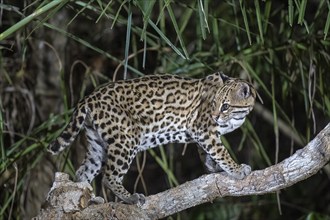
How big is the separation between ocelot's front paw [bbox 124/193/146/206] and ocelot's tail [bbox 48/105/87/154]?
0.29 meters

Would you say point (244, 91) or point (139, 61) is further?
point (139, 61)

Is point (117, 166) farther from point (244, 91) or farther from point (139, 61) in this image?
point (139, 61)

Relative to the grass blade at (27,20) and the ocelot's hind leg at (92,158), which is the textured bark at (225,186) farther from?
the grass blade at (27,20)

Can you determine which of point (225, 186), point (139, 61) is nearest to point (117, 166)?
point (225, 186)

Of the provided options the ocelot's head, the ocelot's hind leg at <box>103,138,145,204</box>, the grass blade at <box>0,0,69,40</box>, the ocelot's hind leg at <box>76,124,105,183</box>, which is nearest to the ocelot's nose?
the ocelot's head

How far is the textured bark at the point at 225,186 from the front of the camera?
2932 mm

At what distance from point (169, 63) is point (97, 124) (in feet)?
3.54

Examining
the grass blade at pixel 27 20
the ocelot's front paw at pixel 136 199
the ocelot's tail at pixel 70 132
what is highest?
the grass blade at pixel 27 20

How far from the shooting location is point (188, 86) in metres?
3.58

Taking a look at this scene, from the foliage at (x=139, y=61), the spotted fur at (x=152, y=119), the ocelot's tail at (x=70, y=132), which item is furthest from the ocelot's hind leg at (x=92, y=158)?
the foliage at (x=139, y=61)

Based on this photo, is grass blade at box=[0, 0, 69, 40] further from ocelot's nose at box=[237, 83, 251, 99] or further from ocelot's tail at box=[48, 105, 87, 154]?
ocelot's nose at box=[237, 83, 251, 99]

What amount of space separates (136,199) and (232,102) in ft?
1.61

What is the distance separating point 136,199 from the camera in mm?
3248

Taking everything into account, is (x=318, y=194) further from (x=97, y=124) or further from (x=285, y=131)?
(x=97, y=124)
